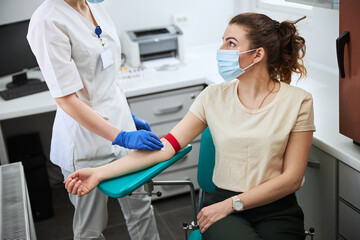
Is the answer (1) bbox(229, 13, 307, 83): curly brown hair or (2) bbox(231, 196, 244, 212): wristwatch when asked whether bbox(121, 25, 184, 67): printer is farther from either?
(2) bbox(231, 196, 244, 212): wristwatch

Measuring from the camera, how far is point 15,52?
2750 millimetres

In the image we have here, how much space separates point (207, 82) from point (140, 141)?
104 cm

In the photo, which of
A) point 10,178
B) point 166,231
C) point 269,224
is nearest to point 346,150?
point 269,224

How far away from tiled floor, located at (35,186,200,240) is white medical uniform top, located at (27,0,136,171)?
83 centimetres

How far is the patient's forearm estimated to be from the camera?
5.31 ft

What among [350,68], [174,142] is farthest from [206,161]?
[350,68]

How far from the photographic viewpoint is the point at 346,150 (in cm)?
165

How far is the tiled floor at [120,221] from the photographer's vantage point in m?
2.63

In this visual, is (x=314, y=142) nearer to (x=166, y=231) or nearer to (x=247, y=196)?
(x=247, y=196)

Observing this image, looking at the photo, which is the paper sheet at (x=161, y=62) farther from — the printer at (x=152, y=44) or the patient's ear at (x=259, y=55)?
the patient's ear at (x=259, y=55)

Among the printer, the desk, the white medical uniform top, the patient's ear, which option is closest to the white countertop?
the desk

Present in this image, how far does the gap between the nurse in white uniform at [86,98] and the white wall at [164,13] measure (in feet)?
4.01

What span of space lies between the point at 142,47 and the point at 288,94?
150 cm

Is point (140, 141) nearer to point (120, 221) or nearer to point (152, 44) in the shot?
point (120, 221)
